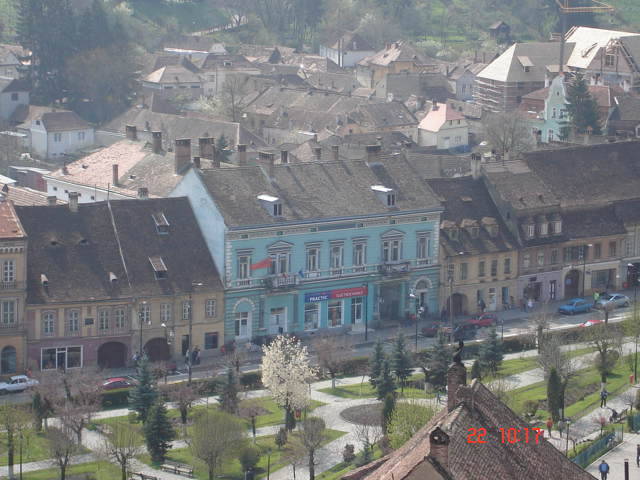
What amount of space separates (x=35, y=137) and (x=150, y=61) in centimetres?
4167

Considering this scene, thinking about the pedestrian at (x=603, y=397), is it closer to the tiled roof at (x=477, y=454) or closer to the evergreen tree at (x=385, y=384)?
the evergreen tree at (x=385, y=384)

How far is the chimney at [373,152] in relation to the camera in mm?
94500

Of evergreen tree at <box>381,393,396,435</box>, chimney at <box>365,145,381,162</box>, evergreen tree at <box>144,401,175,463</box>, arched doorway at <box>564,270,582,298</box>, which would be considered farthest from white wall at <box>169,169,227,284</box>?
arched doorway at <box>564,270,582,298</box>

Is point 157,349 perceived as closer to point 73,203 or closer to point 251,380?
point 251,380

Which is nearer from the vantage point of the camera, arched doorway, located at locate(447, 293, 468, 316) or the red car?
the red car

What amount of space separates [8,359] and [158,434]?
15388mm

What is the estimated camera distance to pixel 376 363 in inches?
3012

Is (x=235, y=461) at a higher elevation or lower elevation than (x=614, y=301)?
lower

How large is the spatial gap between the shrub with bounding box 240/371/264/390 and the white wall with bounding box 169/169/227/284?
9242 mm

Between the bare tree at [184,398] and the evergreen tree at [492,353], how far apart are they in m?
15.1

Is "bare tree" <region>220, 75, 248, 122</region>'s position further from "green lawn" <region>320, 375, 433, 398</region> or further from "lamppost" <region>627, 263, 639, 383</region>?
"green lawn" <region>320, 375, 433, 398</region>

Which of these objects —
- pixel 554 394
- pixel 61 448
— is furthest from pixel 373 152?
pixel 61 448

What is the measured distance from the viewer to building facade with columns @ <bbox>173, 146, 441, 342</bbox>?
86.5 meters

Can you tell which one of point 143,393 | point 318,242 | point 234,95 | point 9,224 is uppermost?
point 234,95
